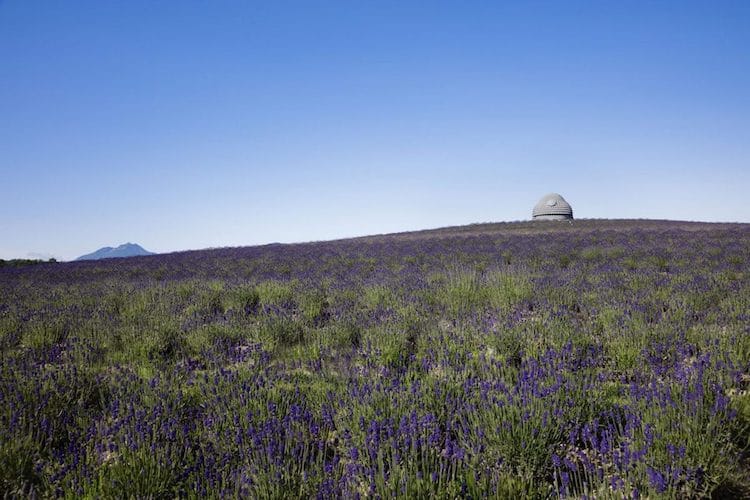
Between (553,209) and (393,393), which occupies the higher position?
(553,209)

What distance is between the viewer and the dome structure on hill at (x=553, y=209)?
109 ft

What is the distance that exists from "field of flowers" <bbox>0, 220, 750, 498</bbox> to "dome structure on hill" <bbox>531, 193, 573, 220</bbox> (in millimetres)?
28246

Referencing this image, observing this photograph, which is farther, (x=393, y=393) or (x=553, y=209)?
(x=553, y=209)

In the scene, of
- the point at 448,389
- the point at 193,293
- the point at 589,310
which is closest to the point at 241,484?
the point at 448,389

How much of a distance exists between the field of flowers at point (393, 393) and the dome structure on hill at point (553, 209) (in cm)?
2825

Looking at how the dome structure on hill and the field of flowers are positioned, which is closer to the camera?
the field of flowers

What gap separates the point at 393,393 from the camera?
2424 millimetres

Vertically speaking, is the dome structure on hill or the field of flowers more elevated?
the dome structure on hill

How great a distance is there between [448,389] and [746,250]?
33.9 feet

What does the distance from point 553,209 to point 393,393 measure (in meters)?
33.9

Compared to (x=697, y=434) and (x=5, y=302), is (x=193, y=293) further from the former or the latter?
(x=697, y=434)

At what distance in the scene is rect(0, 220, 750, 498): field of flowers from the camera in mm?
1862

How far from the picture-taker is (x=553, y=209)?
33.4 metres

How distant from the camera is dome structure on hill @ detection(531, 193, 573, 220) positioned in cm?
3328
